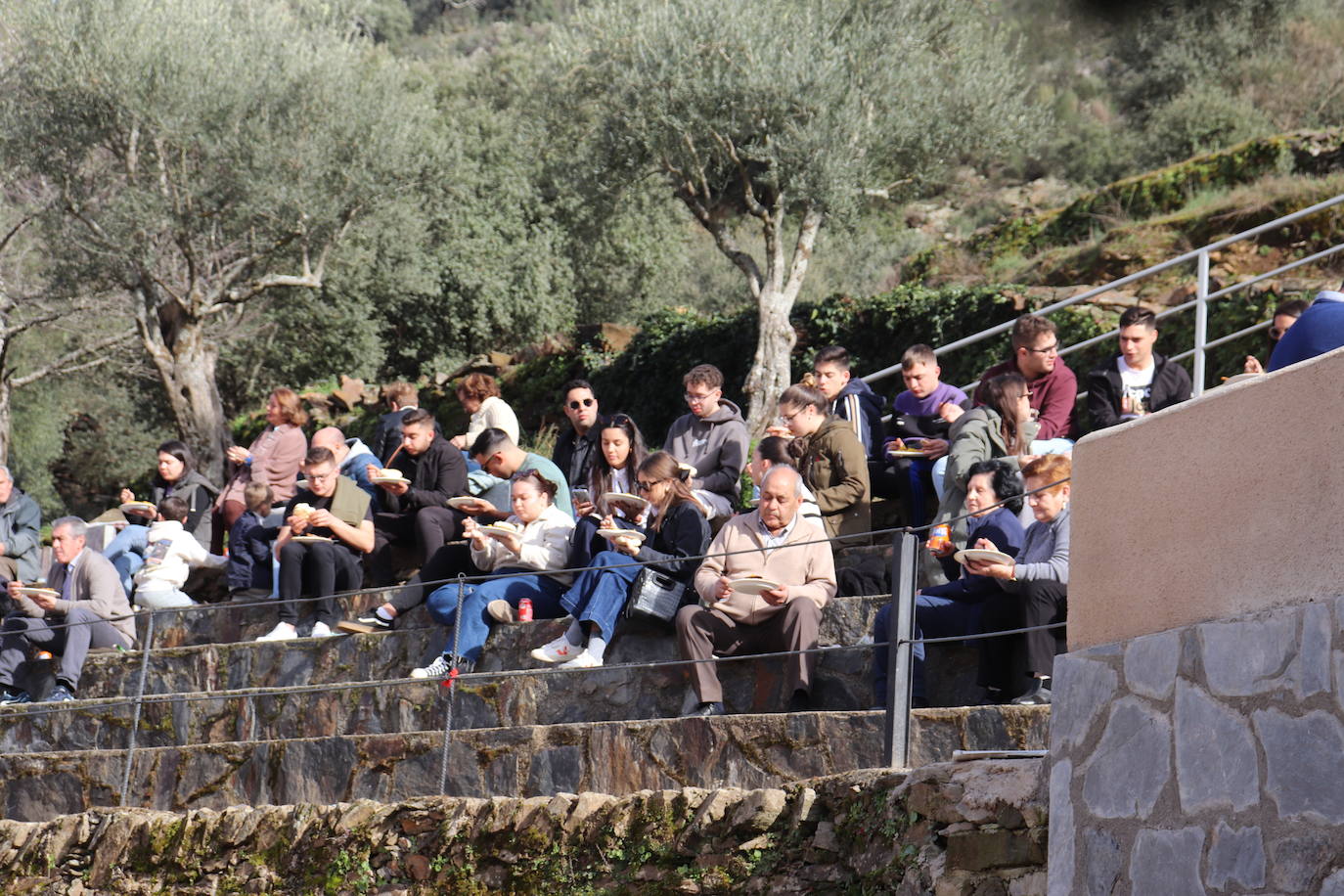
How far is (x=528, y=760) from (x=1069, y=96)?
2998cm

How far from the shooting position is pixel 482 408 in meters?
10.2

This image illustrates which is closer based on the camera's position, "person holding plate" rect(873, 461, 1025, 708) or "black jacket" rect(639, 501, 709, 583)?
"person holding plate" rect(873, 461, 1025, 708)

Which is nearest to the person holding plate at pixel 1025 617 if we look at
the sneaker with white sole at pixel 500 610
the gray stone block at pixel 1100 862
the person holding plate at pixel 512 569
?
the gray stone block at pixel 1100 862

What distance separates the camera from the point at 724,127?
16828 millimetres

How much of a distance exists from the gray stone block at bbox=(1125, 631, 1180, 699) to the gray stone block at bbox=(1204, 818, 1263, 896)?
0.37 m

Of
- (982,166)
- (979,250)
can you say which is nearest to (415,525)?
(979,250)

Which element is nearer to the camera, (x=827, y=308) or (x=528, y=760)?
(x=528, y=760)

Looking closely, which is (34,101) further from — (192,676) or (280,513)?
(192,676)

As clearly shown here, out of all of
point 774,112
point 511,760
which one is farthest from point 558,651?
point 774,112

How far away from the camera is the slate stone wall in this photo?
123 inches

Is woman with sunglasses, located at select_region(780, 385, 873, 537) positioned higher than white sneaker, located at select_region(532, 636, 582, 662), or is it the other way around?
woman with sunglasses, located at select_region(780, 385, 873, 537)

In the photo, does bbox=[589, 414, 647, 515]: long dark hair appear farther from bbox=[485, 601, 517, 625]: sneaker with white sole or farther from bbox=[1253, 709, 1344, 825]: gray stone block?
bbox=[1253, 709, 1344, 825]: gray stone block

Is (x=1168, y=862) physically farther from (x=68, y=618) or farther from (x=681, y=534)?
(x=68, y=618)

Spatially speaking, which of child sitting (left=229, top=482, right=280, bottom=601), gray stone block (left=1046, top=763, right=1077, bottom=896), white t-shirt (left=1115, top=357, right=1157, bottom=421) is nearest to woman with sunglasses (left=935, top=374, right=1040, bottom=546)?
white t-shirt (left=1115, top=357, right=1157, bottom=421)
